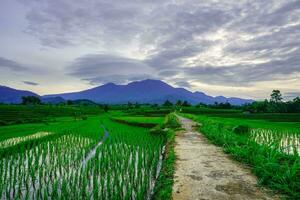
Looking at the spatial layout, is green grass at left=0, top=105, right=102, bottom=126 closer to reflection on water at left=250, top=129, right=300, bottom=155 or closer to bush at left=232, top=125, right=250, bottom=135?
bush at left=232, top=125, right=250, bottom=135

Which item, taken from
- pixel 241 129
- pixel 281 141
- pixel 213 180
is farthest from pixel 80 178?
pixel 241 129

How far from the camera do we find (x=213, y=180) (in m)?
5.53

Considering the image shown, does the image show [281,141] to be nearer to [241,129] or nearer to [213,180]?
[241,129]

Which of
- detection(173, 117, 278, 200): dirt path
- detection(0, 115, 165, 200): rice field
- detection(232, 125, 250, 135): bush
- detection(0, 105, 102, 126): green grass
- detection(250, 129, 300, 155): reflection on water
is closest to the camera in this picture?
detection(173, 117, 278, 200): dirt path

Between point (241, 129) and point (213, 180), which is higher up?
point (241, 129)

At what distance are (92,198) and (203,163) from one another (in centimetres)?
327

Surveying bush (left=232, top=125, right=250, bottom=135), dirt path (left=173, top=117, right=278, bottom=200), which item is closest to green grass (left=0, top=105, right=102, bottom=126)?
bush (left=232, top=125, right=250, bottom=135)

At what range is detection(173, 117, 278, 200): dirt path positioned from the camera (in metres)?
4.71

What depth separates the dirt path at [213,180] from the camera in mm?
4715

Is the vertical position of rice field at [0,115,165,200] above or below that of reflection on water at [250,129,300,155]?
below

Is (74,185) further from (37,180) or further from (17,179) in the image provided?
(17,179)

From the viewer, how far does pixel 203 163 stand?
7078 millimetres

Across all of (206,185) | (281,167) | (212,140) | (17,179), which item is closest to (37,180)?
(17,179)

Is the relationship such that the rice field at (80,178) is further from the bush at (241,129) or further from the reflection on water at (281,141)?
the bush at (241,129)
